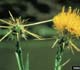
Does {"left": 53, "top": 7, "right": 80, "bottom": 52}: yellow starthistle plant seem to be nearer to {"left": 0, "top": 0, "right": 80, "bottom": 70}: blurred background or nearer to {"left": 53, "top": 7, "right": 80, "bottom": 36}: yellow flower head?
{"left": 53, "top": 7, "right": 80, "bottom": 36}: yellow flower head

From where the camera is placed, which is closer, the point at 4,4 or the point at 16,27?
the point at 16,27

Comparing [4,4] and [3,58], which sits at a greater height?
[4,4]

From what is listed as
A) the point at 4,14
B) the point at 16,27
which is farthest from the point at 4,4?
the point at 16,27

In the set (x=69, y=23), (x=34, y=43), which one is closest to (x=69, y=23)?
(x=69, y=23)

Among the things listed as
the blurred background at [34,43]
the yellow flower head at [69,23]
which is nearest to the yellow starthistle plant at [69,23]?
the yellow flower head at [69,23]

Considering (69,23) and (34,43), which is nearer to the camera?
(69,23)

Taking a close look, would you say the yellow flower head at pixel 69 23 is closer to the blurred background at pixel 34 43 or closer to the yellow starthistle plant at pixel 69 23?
the yellow starthistle plant at pixel 69 23

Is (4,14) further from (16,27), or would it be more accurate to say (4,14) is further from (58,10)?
(16,27)

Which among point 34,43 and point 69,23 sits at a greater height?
point 34,43

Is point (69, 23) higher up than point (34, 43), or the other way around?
point (34, 43)

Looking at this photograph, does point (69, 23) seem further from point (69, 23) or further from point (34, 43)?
point (34, 43)

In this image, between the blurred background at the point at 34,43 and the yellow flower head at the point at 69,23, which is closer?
the yellow flower head at the point at 69,23
